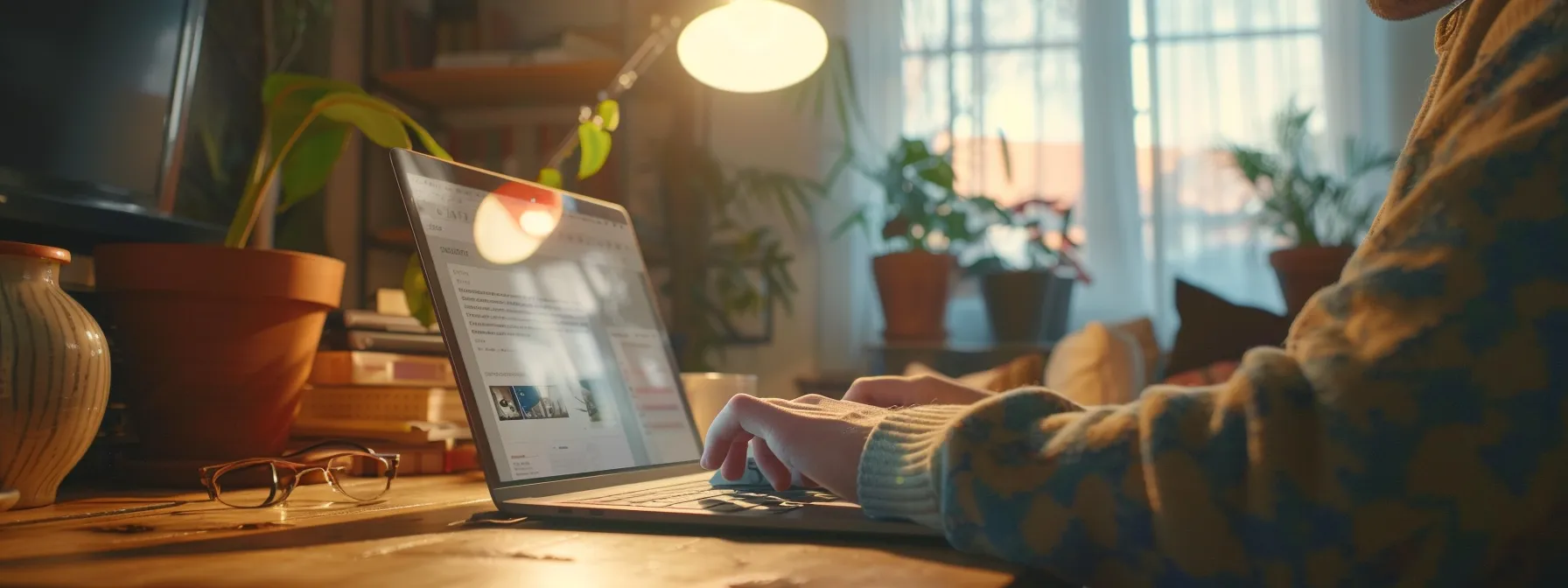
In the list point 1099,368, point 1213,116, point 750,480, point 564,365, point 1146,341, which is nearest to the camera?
point 750,480

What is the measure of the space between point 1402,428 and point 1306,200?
93.7 inches

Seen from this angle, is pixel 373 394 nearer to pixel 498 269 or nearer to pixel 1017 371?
pixel 498 269

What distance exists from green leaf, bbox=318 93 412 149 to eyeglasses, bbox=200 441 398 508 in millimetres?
270

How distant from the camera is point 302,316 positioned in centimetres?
88

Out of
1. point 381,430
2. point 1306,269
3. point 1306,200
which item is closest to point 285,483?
point 381,430

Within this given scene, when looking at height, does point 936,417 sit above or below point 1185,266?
below

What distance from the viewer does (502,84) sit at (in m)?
2.51

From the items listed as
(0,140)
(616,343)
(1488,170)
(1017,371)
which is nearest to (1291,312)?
(1017,371)

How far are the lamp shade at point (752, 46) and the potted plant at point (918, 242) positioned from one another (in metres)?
0.98

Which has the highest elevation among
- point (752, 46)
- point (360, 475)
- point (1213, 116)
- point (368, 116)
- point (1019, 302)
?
point (1213, 116)

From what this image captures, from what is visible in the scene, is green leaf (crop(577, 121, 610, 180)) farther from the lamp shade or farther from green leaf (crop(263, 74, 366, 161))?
the lamp shade

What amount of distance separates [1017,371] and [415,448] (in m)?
1.43

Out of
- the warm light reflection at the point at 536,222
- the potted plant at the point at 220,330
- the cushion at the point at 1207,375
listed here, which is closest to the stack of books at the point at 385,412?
the potted plant at the point at 220,330

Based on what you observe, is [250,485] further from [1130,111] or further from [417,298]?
[1130,111]
